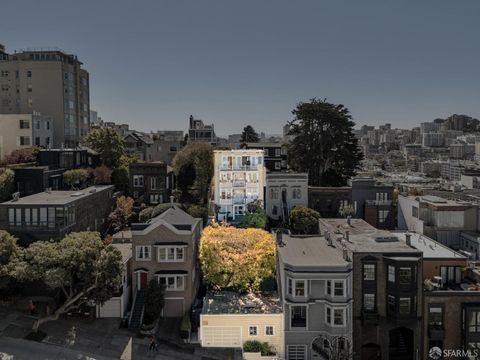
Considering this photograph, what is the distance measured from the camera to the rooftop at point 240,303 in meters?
36.6

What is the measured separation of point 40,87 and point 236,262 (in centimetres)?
6242

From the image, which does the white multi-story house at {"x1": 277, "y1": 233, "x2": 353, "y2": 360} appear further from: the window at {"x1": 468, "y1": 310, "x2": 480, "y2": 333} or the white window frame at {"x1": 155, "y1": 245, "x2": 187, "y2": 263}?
the window at {"x1": 468, "y1": 310, "x2": 480, "y2": 333}

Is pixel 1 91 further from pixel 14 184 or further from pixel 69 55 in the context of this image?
pixel 14 184

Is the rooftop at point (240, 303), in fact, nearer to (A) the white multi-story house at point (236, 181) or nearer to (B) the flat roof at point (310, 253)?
(B) the flat roof at point (310, 253)

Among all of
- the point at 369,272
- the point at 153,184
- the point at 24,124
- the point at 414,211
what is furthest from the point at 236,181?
the point at 24,124

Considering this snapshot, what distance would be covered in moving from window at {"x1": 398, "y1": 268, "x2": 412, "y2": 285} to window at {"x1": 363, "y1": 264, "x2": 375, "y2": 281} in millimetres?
2012

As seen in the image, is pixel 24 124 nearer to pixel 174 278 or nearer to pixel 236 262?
pixel 174 278

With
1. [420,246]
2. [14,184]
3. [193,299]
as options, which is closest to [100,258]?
[193,299]

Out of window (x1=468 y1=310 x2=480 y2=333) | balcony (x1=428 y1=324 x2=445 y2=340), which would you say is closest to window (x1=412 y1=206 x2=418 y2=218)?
window (x1=468 y1=310 x2=480 y2=333)

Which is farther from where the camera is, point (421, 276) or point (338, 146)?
Answer: point (338, 146)

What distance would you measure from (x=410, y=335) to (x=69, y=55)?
7953 cm

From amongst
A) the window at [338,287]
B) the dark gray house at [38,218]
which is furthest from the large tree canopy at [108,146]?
the window at [338,287]

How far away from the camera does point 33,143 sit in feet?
234

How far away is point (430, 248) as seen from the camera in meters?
43.1
